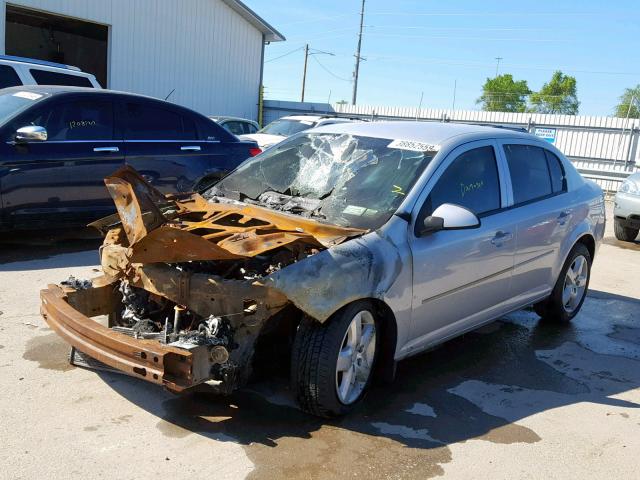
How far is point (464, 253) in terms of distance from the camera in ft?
14.4

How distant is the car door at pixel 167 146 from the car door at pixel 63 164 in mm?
247

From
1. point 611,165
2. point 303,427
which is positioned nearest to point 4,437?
point 303,427

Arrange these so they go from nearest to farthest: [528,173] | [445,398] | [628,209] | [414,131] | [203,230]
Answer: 1. [203,230]
2. [445,398]
3. [414,131]
4. [528,173]
5. [628,209]

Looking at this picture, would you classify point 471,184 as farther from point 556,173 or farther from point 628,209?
point 628,209

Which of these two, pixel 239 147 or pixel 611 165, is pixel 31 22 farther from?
pixel 611 165

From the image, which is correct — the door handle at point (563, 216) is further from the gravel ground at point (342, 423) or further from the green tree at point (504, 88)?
the green tree at point (504, 88)

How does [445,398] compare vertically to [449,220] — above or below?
below

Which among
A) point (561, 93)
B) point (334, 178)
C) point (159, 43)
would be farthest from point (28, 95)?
point (561, 93)

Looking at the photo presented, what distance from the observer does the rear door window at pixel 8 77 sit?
9.87 meters

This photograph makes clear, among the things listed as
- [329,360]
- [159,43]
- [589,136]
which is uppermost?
[159,43]

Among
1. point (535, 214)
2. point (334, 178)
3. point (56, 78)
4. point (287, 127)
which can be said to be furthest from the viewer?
point (287, 127)

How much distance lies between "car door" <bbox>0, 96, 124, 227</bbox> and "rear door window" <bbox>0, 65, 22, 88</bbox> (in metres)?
3.28

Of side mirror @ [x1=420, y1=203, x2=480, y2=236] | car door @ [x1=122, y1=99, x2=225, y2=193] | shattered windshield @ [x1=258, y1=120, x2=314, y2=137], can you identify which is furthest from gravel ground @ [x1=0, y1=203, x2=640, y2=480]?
shattered windshield @ [x1=258, y1=120, x2=314, y2=137]

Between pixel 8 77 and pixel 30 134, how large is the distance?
159 inches
